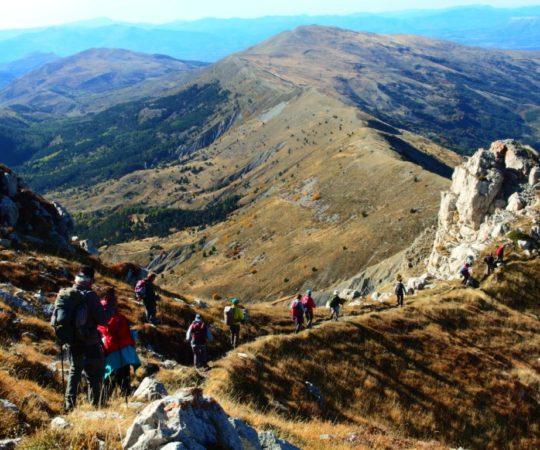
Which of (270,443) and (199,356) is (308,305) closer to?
(199,356)

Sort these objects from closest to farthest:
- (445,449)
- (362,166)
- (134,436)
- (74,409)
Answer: (134,436)
(74,409)
(445,449)
(362,166)

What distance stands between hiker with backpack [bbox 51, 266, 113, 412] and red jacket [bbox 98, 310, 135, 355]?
1.21 meters

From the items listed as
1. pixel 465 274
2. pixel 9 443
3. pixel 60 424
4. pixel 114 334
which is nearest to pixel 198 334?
pixel 114 334

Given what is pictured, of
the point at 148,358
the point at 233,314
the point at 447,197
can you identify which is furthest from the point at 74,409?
the point at 447,197

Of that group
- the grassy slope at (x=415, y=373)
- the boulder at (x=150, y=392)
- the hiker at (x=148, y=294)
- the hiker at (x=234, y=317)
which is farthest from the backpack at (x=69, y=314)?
the hiker at (x=234, y=317)

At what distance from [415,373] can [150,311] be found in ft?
51.3

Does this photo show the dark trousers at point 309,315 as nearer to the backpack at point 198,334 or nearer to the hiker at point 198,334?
the hiker at point 198,334

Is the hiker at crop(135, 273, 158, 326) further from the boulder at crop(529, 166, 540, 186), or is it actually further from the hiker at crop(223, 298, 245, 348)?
the boulder at crop(529, 166, 540, 186)

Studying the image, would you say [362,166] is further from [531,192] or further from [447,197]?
[531,192]

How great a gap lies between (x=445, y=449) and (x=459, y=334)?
1755 centimetres

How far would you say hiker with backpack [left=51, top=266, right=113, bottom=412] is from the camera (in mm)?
11078

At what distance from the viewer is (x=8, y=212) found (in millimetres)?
35625

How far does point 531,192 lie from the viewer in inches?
1884

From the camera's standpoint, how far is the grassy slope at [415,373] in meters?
22.5
